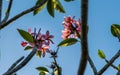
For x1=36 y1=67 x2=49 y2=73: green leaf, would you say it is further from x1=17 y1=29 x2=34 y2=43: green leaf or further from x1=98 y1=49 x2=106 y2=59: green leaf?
x1=17 y1=29 x2=34 y2=43: green leaf

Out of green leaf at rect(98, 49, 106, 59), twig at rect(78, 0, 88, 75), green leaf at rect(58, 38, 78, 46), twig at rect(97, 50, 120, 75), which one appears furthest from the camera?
green leaf at rect(98, 49, 106, 59)

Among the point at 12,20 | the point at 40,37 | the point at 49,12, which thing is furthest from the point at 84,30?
the point at 49,12

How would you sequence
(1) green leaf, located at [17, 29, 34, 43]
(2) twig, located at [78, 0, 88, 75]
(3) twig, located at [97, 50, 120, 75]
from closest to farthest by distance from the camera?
(2) twig, located at [78, 0, 88, 75], (3) twig, located at [97, 50, 120, 75], (1) green leaf, located at [17, 29, 34, 43]

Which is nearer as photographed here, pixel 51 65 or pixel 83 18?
pixel 83 18

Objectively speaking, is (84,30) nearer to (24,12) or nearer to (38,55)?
(24,12)

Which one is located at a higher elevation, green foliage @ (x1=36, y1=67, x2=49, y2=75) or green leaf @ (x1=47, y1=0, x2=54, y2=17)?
green leaf @ (x1=47, y1=0, x2=54, y2=17)

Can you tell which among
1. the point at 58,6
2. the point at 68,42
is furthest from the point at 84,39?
the point at 58,6

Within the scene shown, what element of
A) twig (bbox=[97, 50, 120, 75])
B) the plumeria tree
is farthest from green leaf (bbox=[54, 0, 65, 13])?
twig (bbox=[97, 50, 120, 75])

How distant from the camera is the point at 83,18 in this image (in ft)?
8.89

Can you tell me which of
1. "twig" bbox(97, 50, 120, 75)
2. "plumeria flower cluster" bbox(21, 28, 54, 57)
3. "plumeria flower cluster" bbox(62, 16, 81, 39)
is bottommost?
"twig" bbox(97, 50, 120, 75)

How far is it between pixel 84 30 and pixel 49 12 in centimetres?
161

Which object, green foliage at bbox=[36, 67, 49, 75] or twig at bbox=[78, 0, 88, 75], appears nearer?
twig at bbox=[78, 0, 88, 75]

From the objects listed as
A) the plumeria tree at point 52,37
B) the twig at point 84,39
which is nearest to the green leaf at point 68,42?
the plumeria tree at point 52,37

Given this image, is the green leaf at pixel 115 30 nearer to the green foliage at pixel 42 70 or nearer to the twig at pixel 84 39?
the green foliage at pixel 42 70
